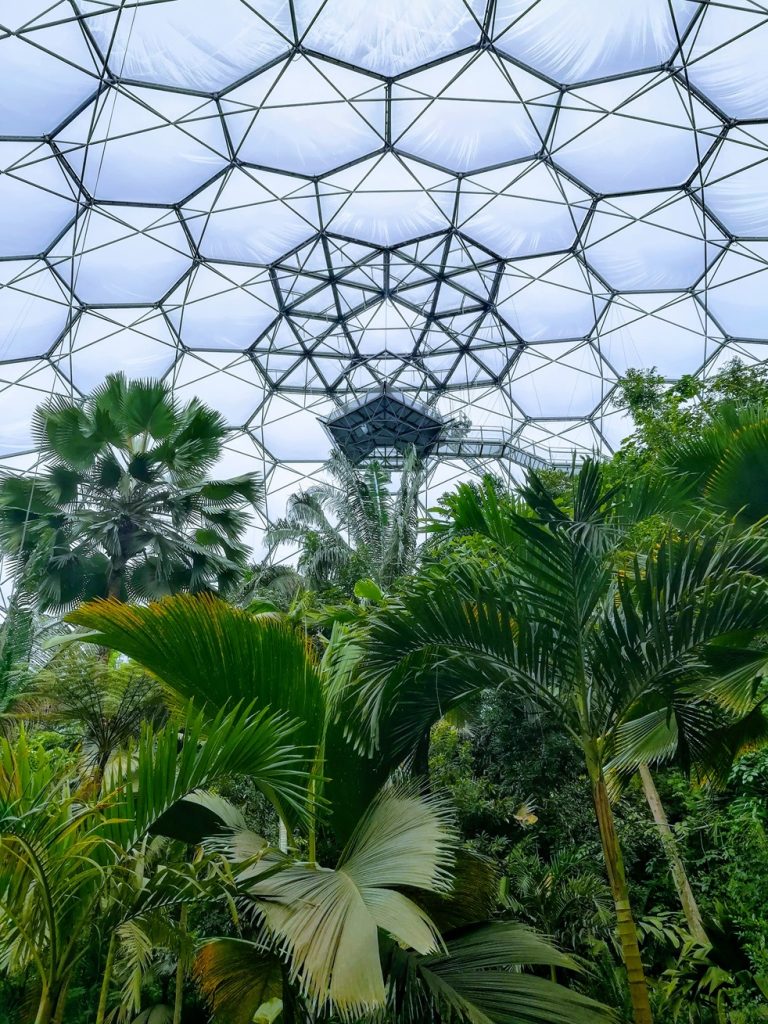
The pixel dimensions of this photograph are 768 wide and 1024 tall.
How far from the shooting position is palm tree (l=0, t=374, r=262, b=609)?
11.7 metres

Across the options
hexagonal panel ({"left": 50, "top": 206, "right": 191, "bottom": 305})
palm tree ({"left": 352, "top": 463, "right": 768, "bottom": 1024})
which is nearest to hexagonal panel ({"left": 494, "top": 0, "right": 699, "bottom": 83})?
hexagonal panel ({"left": 50, "top": 206, "right": 191, "bottom": 305})

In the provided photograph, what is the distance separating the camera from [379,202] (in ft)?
52.7

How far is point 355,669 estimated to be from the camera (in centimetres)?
403

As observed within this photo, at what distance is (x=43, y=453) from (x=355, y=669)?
32.3 ft

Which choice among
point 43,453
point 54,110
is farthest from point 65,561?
point 54,110

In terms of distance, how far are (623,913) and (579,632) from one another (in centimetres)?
130

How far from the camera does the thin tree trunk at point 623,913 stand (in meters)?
3.26

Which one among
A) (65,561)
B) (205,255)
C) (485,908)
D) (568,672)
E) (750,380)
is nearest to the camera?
(568,672)

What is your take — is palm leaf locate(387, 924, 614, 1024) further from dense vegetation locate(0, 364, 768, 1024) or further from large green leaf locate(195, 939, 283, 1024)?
large green leaf locate(195, 939, 283, 1024)

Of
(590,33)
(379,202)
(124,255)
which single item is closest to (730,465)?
(590,33)

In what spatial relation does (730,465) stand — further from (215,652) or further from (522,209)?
(522,209)

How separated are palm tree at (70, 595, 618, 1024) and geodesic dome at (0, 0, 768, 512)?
18.4 ft

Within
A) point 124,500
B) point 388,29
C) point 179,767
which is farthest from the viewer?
point 124,500

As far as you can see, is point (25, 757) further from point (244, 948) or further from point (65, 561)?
point (65, 561)
